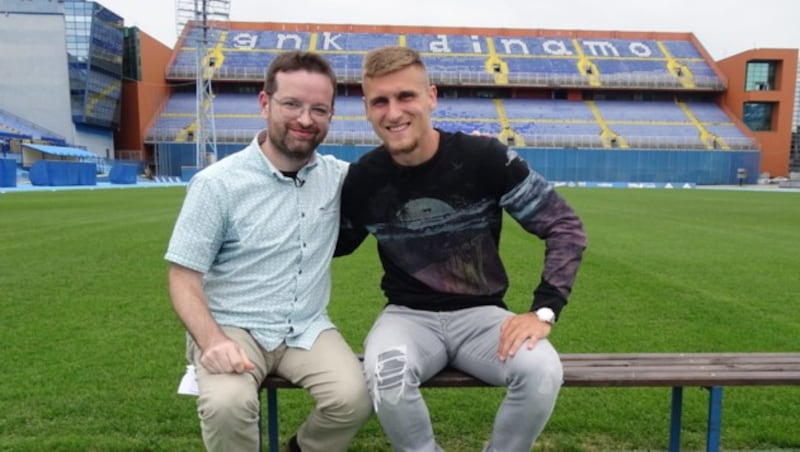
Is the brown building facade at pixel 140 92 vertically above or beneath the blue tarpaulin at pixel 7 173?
above

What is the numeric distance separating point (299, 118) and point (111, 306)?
422 cm

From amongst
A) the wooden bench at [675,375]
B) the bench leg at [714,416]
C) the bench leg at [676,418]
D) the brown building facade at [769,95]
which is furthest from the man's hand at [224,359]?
the brown building facade at [769,95]

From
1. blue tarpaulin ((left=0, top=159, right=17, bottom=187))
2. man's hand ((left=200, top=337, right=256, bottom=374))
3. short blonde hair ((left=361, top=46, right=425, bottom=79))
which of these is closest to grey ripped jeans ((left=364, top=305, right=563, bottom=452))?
man's hand ((left=200, top=337, right=256, bottom=374))

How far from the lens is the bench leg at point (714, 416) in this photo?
2639mm

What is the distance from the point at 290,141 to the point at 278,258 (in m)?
0.52

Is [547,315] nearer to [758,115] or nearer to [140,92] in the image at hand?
[140,92]

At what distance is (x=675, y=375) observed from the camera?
2590 mm

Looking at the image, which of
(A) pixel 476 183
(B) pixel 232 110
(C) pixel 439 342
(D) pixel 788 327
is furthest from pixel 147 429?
(B) pixel 232 110

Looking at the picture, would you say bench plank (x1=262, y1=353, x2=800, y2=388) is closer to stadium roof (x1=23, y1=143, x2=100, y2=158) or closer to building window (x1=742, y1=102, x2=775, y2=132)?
stadium roof (x1=23, y1=143, x2=100, y2=158)

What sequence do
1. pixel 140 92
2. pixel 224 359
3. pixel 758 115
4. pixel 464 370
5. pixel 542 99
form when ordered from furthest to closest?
pixel 542 99 < pixel 758 115 < pixel 140 92 < pixel 464 370 < pixel 224 359

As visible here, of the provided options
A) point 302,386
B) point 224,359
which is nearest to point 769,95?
point 302,386

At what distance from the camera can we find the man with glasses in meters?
2.47

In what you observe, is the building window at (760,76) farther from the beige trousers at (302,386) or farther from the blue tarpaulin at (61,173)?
the beige trousers at (302,386)

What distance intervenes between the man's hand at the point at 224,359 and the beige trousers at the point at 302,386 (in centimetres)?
3
